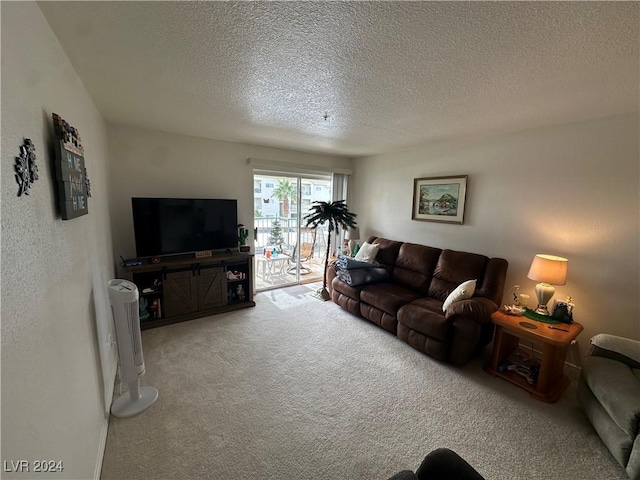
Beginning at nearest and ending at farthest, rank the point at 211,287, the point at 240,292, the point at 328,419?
the point at 328,419 < the point at 211,287 < the point at 240,292

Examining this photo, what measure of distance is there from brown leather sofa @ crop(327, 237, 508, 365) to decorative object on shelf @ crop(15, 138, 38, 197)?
2973 mm

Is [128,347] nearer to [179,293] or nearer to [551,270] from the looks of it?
[179,293]

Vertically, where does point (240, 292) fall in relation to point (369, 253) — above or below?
below

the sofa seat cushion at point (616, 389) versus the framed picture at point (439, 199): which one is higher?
the framed picture at point (439, 199)

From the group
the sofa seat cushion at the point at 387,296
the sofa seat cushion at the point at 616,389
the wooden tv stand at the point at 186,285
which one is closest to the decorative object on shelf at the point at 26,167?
the wooden tv stand at the point at 186,285

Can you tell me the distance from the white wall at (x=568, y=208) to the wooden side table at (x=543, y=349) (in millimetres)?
419

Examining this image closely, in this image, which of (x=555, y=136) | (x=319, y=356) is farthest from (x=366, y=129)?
(x=319, y=356)

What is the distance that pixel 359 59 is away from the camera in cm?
154

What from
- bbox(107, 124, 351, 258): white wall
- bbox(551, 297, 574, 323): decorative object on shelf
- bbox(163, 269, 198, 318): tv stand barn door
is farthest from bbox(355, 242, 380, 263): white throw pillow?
bbox(163, 269, 198, 318): tv stand barn door

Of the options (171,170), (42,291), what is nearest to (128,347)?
(42,291)

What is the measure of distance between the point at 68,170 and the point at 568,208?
3.93 m

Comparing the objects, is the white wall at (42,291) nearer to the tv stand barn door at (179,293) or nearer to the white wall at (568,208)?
the tv stand barn door at (179,293)

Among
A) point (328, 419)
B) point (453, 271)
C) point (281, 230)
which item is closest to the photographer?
point (328, 419)

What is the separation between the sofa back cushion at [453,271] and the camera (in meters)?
3.08
